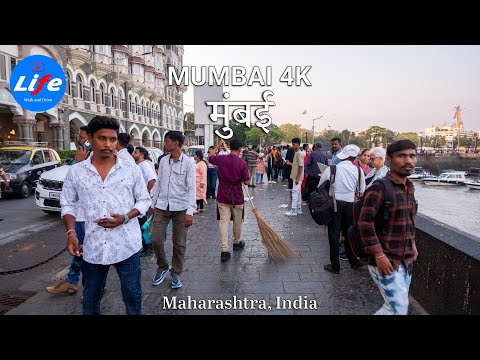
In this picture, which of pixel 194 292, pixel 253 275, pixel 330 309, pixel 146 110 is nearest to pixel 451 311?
pixel 330 309

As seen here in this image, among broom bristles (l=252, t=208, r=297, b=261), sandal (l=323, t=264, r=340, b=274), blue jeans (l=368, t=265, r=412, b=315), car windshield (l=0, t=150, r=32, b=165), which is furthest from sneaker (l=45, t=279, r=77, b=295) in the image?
car windshield (l=0, t=150, r=32, b=165)

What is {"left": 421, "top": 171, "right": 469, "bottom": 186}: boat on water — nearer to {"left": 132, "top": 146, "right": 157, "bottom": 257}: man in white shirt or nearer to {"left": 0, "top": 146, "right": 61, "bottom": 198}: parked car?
{"left": 0, "top": 146, "right": 61, "bottom": 198}: parked car

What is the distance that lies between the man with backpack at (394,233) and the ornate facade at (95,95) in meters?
9.12

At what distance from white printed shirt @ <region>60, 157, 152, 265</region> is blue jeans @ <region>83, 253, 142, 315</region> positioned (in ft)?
0.24

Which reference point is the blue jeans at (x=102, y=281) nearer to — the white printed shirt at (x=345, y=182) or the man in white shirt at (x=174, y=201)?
the man in white shirt at (x=174, y=201)

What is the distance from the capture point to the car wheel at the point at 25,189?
1168cm

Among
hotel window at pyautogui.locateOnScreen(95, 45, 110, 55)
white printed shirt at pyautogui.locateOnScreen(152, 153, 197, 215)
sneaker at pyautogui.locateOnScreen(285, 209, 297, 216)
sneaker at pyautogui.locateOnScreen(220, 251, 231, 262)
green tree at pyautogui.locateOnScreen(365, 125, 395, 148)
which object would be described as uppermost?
hotel window at pyautogui.locateOnScreen(95, 45, 110, 55)

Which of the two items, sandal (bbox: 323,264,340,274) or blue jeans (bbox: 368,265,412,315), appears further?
sandal (bbox: 323,264,340,274)

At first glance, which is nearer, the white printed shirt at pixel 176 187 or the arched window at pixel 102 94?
the white printed shirt at pixel 176 187

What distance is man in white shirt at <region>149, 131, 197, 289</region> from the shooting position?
406 cm

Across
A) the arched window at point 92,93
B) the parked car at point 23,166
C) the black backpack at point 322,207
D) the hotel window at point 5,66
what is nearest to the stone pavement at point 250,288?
the black backpack at point 322,207

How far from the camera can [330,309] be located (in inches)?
138

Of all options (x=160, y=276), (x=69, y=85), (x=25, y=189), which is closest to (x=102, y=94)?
(x=69, y=85)
